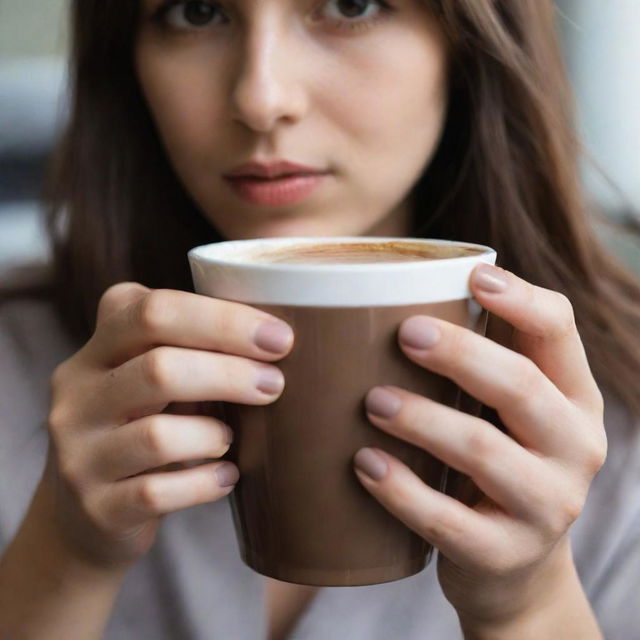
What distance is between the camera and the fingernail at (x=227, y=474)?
23.1 inches

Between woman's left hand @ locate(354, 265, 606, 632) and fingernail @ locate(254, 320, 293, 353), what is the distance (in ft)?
0.21

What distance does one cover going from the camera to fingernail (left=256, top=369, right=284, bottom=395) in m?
0.53

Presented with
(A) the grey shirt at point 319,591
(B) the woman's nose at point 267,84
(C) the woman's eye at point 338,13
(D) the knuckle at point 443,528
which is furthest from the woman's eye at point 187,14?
(D) the knuckle at point 443,528

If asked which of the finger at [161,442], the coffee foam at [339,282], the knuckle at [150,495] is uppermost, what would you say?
the coffee foam at [339,282]

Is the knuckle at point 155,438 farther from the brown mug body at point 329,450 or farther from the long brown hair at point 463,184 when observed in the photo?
the long brown hair at point 463,184

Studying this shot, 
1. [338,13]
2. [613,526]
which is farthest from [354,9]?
[613,526]

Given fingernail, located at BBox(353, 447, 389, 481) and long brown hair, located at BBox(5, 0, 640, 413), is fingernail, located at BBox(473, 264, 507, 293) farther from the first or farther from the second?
long brown hair, located at BBox(5, 0, 640, 413)

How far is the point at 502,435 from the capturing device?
562 millimetres

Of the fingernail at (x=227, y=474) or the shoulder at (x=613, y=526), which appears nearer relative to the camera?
the fingernail at (x=227, y=474)

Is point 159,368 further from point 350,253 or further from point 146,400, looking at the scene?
point 350,253

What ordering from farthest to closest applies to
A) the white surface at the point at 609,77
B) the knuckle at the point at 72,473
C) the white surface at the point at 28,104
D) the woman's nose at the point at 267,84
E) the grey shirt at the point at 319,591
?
the white surface at the point at 28,104 < the white surface at the point at 609,77 < the grey shirt at the point at 319,591 < the woman's nose at the point at 267,84 < the knuckle at the point at 72,473

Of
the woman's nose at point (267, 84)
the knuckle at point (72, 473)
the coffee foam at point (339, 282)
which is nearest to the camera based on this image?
the coffee foam at point (339, 282)

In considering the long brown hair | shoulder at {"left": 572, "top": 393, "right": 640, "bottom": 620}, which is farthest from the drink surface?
shoulder at {"left": 572, "top": 393, "right": 640, "bottom": 620}

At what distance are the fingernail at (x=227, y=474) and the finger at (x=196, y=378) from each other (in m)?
0.07
